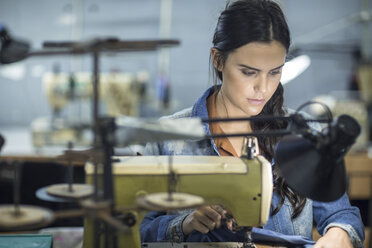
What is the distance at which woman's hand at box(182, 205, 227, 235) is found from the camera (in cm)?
122

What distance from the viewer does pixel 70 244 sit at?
4.68 ft

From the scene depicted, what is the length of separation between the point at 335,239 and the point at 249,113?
1.45ft

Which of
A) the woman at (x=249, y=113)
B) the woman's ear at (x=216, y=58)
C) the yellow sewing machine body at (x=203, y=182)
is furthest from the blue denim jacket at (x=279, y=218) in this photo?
the yellow sewing machine body at (x=203, y=182)

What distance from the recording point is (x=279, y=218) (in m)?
1.43

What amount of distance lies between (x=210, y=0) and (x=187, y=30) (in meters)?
0.37

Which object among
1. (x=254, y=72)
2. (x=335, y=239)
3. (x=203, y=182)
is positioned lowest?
(x=335, y=239)

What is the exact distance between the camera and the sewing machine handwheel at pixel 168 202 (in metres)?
0.81

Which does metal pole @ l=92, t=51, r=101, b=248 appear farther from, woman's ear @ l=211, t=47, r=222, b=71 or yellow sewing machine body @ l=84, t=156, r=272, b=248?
woman's ear @ l=211, t=47, r=222, b=71

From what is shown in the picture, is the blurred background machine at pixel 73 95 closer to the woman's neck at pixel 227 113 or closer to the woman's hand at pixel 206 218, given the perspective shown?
the woman's neck at pixel 227 113

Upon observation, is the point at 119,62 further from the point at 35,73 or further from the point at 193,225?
the point at 193,225

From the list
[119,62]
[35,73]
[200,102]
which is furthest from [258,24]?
[35,73]

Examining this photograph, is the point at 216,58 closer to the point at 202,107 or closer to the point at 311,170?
the point at 202,107

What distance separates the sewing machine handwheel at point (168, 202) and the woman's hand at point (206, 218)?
1.11ft

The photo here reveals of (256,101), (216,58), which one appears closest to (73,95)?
(216,58)
